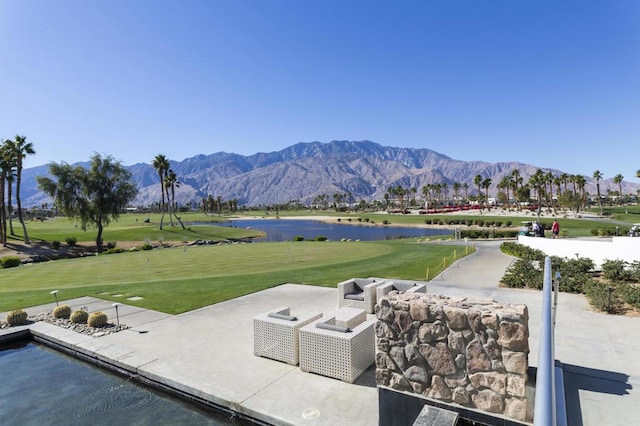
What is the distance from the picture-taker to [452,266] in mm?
20656

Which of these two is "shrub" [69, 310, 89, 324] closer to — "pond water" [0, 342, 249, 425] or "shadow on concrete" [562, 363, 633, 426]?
"pond water" [0, 342, 249, 425]

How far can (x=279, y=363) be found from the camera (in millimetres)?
8258

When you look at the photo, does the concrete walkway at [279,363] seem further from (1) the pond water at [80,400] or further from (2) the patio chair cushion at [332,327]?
(2) the patio chair cushion at [332,327]

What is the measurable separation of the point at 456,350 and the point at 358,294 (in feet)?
26.2

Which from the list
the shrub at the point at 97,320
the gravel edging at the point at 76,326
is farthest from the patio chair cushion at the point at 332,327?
the shrub at the point at 97,320

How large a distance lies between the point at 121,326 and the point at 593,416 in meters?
11.7

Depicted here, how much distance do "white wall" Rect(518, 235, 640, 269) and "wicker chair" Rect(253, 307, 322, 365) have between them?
52.7ft

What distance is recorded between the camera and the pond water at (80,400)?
672 centimetres

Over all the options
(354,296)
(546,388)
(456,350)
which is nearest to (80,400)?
(456,350)

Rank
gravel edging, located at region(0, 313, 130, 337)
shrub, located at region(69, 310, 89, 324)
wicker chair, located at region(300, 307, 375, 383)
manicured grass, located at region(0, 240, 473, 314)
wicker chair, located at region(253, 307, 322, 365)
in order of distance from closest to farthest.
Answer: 1. wicker chair, located at region(300, 307, 375, 383)
2. wicker chair, located at region(253, 307, 322, 365)
3. gravel edging, located at region(0, 313, 130, 337)
4. shrub, located at region(69, 310, 89, 324)
5. manicured grass, located at region(0, 240, 473, 314)

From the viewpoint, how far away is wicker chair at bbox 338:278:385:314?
1170 cm

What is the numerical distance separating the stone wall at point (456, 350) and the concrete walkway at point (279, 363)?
5.21 feet

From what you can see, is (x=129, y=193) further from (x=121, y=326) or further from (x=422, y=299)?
(x=422, y=299)

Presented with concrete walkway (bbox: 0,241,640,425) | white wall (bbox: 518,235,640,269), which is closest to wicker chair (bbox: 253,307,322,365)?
concrete walkway (bbox: 0,241,640,425)
